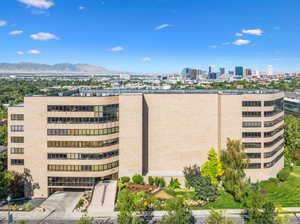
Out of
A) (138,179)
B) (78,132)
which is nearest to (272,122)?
(138,179)

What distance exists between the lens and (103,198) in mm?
56906

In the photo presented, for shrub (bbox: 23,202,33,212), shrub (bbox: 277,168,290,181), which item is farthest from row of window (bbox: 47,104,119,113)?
shrub (bbox: 277,168,290,181)

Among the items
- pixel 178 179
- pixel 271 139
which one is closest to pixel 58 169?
pixel 178 179

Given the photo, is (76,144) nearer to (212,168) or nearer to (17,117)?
(17,117)

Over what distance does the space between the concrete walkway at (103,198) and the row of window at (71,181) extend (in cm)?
272

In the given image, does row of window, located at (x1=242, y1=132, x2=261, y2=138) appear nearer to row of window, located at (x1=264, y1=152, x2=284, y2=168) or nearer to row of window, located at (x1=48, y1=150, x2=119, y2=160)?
row of window, located at (x1=264, y1=152, x2=284, y2=168)

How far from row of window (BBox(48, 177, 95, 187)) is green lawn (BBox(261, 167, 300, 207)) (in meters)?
38.8

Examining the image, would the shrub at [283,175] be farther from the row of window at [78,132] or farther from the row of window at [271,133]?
the row of window at [78,132]

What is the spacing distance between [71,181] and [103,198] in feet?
33.1

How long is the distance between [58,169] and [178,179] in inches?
1057

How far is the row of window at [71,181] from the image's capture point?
62.7 meters

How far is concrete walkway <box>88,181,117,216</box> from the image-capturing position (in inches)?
2125

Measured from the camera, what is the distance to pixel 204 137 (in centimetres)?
6862

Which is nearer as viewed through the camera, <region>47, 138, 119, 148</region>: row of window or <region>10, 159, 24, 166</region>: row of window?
<region>47, 138, 119, 148</region>: row of window
